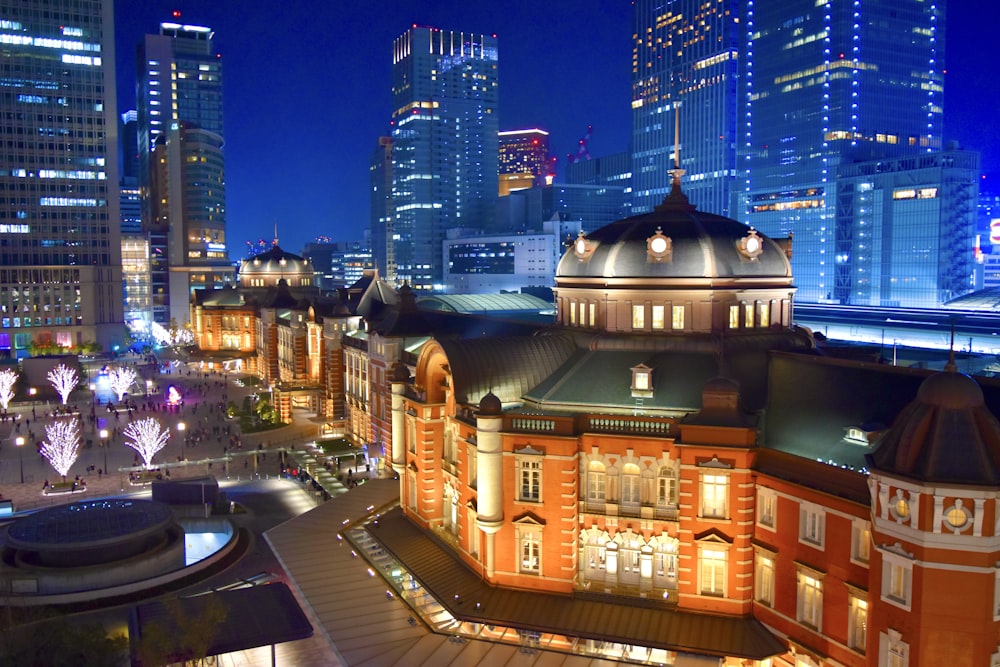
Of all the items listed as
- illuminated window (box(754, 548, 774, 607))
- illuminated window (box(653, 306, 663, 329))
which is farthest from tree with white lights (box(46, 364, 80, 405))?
illuminated window (box(754, 548, 774, 607))

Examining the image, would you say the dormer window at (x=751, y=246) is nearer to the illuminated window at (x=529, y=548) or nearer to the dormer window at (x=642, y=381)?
the dormer window at (x=642, y=381)

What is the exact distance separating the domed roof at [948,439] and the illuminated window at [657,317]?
18.6 m

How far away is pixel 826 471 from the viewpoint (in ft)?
115

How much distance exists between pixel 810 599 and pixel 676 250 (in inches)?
780

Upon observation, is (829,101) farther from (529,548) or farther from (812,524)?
(812,524)

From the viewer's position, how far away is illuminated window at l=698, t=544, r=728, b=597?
38438 mm

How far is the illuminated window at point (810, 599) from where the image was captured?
3497 cm

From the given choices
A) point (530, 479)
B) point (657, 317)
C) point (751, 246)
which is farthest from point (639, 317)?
point (530, 479)

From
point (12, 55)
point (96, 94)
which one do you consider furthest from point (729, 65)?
point (12, 55)

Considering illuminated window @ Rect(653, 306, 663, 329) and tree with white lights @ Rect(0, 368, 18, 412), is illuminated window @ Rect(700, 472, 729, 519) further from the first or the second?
tree with white lights @ Rect(0, 368, 18, 412)

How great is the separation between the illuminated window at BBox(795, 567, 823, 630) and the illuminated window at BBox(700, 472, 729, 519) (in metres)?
4.22

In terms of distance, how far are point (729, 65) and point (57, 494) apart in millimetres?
175590

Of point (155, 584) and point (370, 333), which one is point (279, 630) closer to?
point (155, 584)

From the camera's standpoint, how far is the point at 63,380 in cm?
10556
